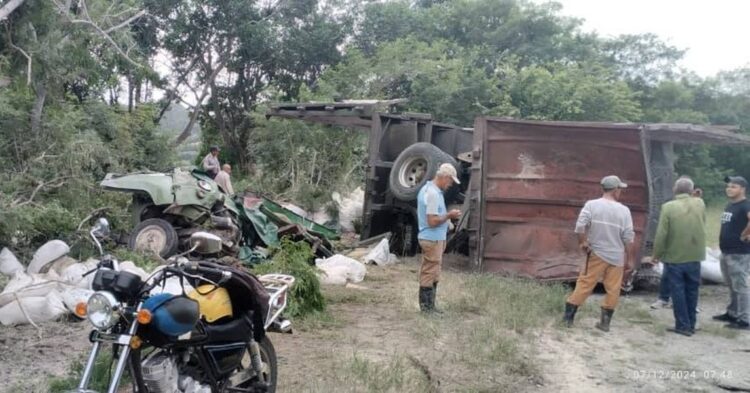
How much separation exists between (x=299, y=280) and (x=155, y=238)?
2.64m

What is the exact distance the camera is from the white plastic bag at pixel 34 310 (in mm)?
5395

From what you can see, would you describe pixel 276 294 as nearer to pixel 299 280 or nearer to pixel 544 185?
pixel 299 280

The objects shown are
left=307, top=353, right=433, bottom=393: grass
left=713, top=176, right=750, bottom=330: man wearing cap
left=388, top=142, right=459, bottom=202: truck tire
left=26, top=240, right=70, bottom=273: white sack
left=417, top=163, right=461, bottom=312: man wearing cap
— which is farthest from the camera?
left=388, top=142, right=459, bottom=202: truck tire

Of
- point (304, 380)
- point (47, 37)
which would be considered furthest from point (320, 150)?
point (304, 380)

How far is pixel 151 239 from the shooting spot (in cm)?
784

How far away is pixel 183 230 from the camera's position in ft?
27.5

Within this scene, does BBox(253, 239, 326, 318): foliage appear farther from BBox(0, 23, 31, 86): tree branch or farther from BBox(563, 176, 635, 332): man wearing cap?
BBox(0, 23, 31, 86): tree branch

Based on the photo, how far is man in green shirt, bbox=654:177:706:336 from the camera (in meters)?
6.44

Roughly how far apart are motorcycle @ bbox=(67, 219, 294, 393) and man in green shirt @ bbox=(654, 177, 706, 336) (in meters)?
4.44

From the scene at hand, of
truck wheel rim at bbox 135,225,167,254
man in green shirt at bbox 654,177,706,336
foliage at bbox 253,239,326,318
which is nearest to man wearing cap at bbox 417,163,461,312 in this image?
foliage at bbox 253,239,326,318

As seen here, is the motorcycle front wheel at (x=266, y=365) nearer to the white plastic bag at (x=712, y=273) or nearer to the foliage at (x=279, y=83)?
the foliage at (x=279, y=83)

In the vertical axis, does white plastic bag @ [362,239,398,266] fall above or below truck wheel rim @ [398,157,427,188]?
below

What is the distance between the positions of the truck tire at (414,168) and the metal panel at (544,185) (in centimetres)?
98

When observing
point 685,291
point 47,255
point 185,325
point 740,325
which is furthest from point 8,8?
point 740,325
